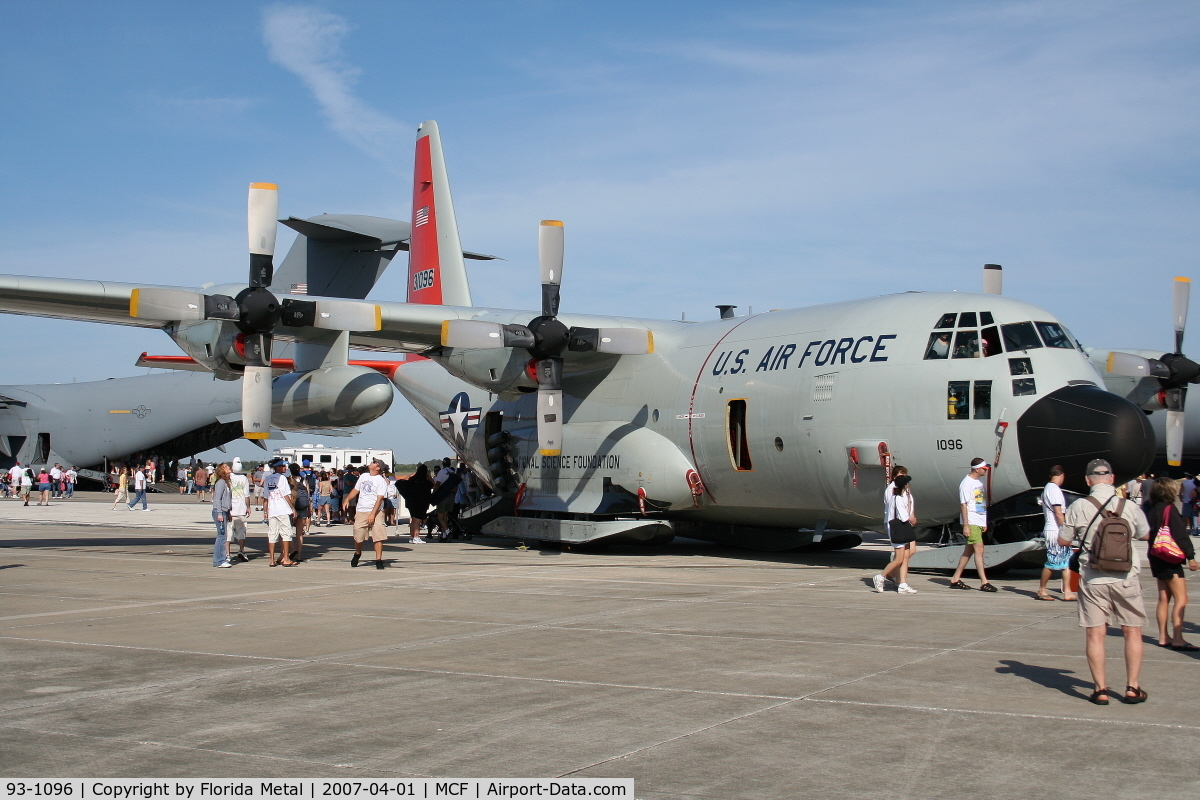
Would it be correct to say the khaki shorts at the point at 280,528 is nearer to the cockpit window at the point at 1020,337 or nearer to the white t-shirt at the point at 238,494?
the white t-shirt at the point at 238,494

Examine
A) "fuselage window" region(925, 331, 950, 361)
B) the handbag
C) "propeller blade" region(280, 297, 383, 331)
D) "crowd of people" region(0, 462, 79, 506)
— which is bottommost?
"crowd of people" region(0, 462, 79, 506)

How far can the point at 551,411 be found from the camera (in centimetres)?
1670

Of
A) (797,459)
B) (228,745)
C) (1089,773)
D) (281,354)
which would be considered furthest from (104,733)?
(281,354)

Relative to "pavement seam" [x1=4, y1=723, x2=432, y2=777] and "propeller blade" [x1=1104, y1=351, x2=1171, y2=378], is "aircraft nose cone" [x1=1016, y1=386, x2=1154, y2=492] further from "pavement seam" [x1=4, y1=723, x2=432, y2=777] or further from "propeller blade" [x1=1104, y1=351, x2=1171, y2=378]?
"pavement seam" [x1=4, y1=723, x2=432, y2=777]

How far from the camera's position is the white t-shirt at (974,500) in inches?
458

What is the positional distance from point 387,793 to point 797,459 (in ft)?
34.2

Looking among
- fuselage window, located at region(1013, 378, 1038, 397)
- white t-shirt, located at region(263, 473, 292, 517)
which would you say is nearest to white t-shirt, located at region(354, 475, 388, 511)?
white t-shirt, located at region(263, 473, 292, 517)

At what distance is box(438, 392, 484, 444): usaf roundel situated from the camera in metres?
20.6

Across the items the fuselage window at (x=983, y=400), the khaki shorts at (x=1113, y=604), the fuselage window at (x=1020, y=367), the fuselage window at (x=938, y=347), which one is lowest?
the khaki shorts at (x=1113, y=604)

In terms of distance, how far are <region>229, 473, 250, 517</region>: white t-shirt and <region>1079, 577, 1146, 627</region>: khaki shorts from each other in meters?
11.9

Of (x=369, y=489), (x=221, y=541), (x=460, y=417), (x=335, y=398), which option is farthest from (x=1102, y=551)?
(x=460, y=417)

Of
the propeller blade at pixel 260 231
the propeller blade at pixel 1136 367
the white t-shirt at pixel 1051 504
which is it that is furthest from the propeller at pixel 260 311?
the propeller blade at pixel 1136 367

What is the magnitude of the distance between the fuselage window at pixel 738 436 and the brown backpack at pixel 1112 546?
8776 mm

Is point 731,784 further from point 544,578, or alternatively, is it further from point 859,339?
point 859,339
